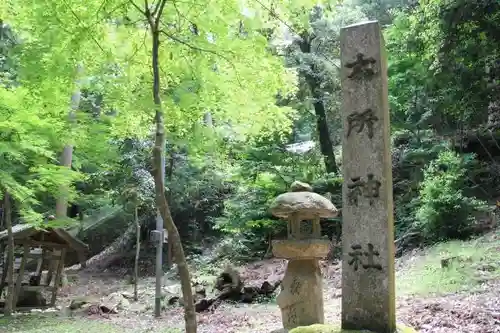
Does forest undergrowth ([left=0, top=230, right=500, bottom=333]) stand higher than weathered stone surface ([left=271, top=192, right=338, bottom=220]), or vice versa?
weathered stone surface ([left=271, top=192, right=338, bottom=220])

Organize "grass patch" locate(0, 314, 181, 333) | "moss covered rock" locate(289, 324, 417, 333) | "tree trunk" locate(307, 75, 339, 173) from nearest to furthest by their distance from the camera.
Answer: "moss covered rock" locate(289, 324, 417, 333) → "grass patch" locate(0, 314, 181, 333) → "tree trunk" locate(307, 75, 339, 173)

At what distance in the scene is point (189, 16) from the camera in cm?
586

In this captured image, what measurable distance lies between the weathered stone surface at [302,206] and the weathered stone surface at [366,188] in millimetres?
1468

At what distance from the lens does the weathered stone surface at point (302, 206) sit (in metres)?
6.52

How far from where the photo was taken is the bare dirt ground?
257 inches

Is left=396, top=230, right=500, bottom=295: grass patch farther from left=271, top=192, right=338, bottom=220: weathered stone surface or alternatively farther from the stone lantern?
left=271, top=192, right=338, bottom=220: weathered stone surface

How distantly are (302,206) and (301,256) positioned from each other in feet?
2.16

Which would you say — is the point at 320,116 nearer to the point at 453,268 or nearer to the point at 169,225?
the point at 453,268

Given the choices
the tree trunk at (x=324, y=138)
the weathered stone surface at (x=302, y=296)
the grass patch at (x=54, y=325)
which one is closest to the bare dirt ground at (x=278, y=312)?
the grass patch at (x=54, y=325)

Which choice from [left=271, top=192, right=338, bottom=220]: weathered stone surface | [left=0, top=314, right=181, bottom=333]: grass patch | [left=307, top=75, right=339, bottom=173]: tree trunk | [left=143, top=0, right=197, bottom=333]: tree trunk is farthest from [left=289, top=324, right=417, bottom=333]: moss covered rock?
[left=307, top=75, right=339, bottom=173]: tree trunk

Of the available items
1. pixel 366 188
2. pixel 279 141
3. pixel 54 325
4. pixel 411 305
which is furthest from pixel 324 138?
pixel 366 188

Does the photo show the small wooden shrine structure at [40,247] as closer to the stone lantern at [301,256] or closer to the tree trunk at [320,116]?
the tree trunk at [320,116]

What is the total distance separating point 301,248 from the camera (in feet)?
20.8

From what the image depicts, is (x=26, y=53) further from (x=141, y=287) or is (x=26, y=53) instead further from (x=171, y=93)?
(x=141, y=287)
